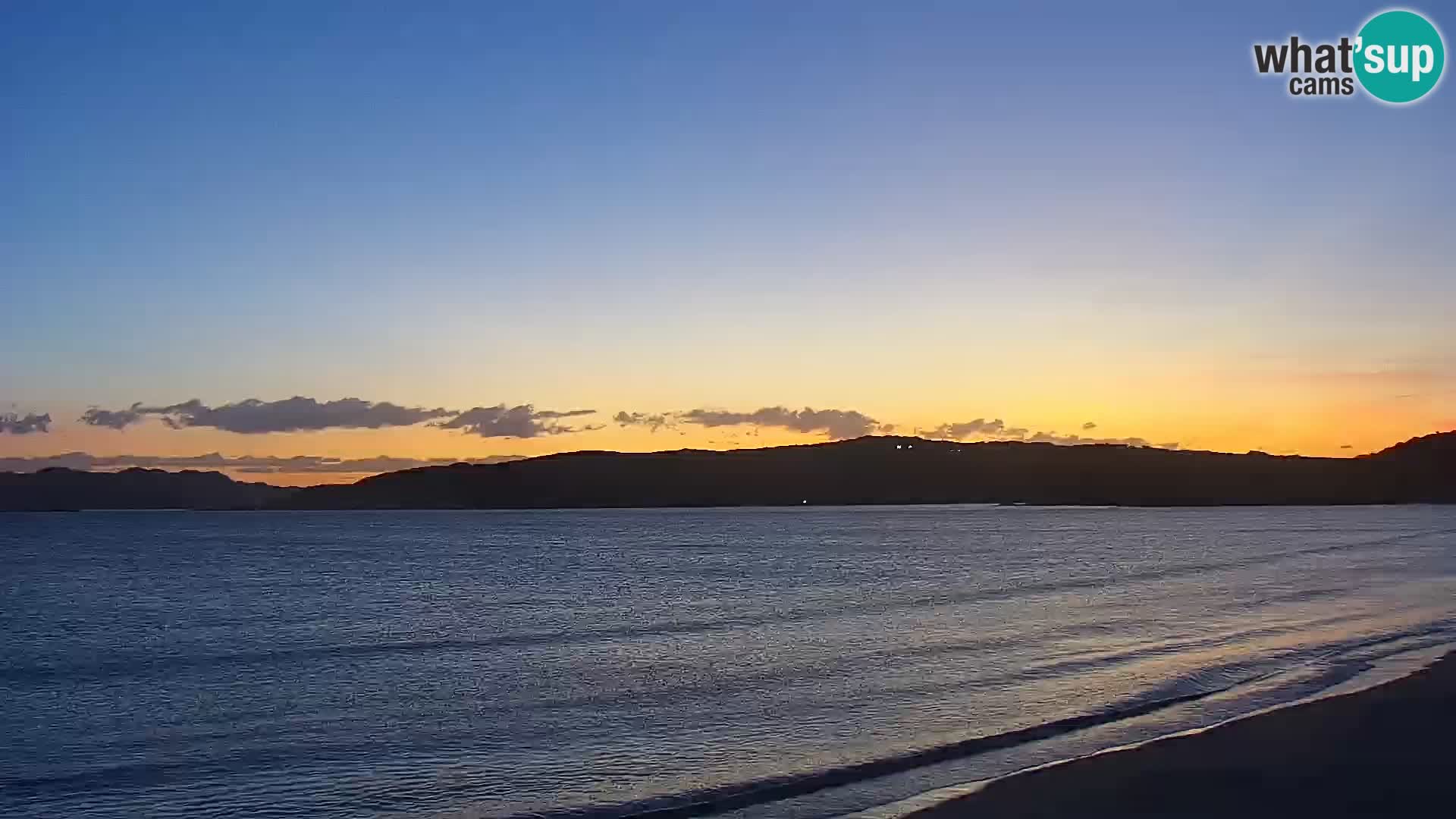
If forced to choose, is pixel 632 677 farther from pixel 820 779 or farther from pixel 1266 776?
pixel 1266 776

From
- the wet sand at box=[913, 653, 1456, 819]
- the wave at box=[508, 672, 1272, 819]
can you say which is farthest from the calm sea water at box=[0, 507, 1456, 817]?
the wet sand at box=[913, 653, 1456, 819]

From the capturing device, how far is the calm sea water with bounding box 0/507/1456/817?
47.4 feet

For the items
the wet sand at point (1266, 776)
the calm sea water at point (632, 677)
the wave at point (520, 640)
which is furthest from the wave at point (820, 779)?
the wave at point (520, 640)

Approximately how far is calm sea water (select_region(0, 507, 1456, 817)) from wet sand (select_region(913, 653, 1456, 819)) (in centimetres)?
110

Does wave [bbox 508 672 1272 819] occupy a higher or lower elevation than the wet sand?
lower

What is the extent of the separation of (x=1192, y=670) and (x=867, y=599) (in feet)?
66.9

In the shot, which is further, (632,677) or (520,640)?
(520,640)

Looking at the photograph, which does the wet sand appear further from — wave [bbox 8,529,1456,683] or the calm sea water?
wave [bbox 8,529,1456,683]

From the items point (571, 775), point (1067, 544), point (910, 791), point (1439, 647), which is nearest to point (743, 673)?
point (571, 775)

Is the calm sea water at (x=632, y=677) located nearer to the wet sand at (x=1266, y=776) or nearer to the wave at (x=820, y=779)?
the wave at (x=820, y=779)

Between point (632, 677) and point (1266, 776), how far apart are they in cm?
1275

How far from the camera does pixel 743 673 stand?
23.4 meters

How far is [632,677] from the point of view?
23.1m

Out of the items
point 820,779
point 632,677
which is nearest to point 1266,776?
point 820,779
